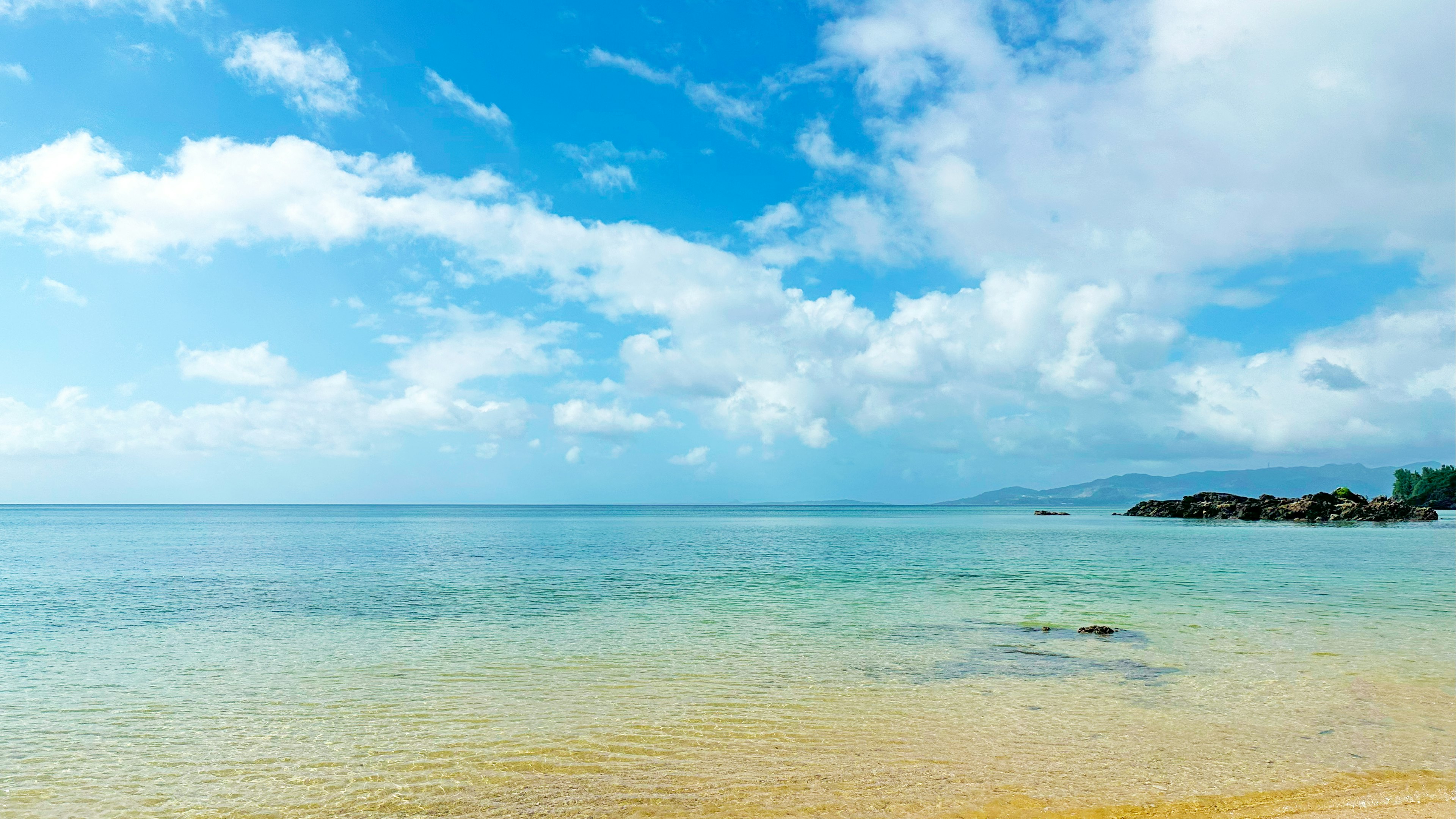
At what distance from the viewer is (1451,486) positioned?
152 metres

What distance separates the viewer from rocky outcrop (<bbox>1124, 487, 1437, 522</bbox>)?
107375 mm

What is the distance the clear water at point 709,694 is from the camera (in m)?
10.8

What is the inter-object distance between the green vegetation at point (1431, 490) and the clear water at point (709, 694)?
15478 centimetres

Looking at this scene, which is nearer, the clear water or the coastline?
the coastline

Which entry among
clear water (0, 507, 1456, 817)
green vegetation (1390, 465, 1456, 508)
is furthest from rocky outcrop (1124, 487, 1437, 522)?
clear water (0, 507, 1456, 817)

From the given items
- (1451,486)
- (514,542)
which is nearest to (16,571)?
(514,542)

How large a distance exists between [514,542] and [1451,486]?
17822 cm

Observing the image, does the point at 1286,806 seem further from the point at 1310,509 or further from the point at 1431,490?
the point at 1431,490

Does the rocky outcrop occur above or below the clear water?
above

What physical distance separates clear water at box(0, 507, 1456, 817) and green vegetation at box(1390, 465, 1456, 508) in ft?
508

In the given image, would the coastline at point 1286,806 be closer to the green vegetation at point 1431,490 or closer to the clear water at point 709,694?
the clear water at point 709,694

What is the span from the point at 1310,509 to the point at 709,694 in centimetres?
12705

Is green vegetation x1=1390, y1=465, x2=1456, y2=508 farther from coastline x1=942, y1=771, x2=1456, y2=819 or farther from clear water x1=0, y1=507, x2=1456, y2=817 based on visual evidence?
coastline x1=942, y1=771, x2=1456, y2=819

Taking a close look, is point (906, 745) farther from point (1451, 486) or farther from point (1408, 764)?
point (1451, 486)
